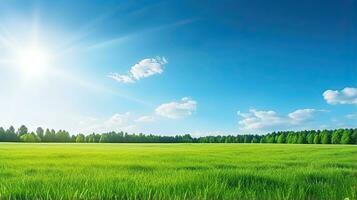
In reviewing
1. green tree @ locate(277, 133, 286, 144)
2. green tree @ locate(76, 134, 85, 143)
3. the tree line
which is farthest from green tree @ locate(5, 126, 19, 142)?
green tree @ locate(277, 133, 286, 144)

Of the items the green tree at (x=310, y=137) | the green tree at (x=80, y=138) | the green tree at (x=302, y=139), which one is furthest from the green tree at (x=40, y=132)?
the green tree at (x=302, y=139)

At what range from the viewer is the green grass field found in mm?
4406

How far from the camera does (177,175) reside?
4965mm

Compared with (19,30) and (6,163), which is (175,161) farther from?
(19,30)

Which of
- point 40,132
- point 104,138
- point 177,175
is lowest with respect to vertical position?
point 177,175

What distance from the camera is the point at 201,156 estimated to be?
278 inches

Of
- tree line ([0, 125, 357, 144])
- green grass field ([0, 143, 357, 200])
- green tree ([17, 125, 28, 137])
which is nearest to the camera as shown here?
green grass field ([0, 143, 357, 200])

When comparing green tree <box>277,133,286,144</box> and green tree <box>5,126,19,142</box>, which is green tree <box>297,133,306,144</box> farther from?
green tree <box>5,126,19,142</box>

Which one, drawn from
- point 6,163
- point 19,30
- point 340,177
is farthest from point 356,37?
point 6,163

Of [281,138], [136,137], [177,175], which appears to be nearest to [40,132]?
[136,137]

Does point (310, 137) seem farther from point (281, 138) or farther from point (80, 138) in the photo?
point (80, 138)

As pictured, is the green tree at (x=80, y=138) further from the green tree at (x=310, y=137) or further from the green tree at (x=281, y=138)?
the green tree at (x=310, y=137)

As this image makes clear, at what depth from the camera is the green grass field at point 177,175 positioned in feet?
14.5

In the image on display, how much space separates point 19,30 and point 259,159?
12.5 ft
